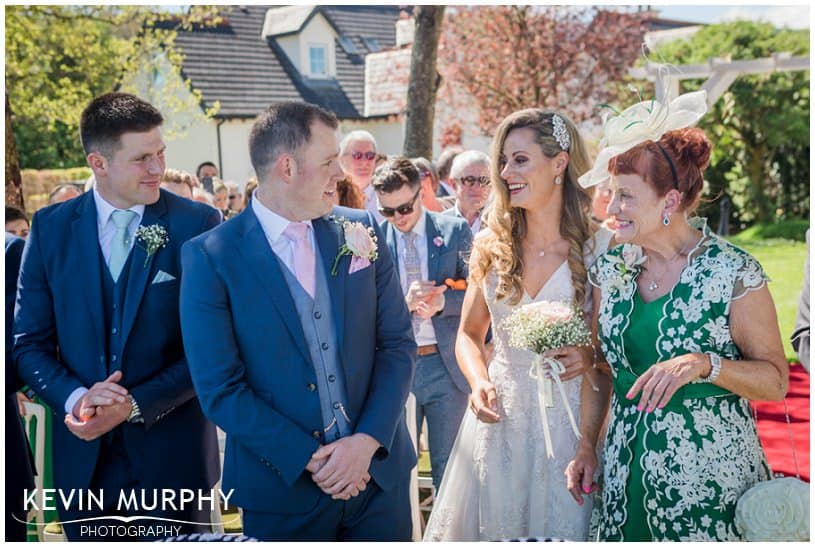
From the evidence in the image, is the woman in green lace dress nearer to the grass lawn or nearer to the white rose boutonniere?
the white rose boutonniere

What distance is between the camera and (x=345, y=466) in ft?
10.8

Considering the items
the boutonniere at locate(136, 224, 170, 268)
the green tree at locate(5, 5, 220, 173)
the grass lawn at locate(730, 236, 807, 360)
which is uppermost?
the green tree at locate(5, 5, 220, 173)

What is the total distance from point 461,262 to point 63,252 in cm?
268

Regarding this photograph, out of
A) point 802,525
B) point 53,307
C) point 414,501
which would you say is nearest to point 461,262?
point 414,501

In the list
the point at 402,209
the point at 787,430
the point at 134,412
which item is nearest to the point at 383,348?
the point at 134,412

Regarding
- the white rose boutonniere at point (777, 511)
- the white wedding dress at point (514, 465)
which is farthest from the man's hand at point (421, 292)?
the white rose boutonniere at point (777, 511)

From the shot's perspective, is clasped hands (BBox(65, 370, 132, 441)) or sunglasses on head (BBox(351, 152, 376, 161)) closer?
clasped hands (BBox(65, 370, 132, 441))

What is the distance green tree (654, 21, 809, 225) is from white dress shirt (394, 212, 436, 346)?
59.7 feet

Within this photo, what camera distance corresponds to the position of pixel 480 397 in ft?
13.0

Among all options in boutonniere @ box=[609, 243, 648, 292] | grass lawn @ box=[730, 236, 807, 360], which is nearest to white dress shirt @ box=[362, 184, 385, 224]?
boutonniere @ box=[609, 243, 648, 292]

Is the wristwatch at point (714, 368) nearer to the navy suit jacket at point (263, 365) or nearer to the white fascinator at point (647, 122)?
the white fascinator at point (647, 122)

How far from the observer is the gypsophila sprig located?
11.8ft

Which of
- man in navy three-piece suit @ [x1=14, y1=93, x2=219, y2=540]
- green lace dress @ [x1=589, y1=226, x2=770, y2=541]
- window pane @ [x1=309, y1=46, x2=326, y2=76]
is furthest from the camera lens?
window pane @ [x1=309, y1=46, x2=326, y2=76]

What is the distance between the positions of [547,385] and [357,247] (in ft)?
3.48
